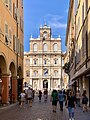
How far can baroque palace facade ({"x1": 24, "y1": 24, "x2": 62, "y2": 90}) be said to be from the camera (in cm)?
13288

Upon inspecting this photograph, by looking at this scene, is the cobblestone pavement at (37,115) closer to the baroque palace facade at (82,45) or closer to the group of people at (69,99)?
the group of people at (69,99)

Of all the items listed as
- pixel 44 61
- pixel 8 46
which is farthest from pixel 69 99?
pixel 44 61

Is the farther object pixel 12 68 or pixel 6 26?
pixel 12 68

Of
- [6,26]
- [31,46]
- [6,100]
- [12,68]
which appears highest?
[31,46]

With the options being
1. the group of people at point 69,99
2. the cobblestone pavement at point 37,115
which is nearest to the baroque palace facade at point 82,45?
the group of people at point 69,99

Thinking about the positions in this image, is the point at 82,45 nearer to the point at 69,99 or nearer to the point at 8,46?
the point at 8,46

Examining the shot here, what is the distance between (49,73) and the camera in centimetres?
13412

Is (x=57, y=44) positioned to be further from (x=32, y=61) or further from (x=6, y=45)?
(x=6, y=45)

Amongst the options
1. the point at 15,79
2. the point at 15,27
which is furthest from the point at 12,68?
the point at 15,27

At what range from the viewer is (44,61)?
444 ft

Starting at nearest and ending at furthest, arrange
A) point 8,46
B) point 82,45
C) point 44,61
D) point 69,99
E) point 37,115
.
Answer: point 69,99, point 37,115, point 82,45, point 8,46, point 44,61

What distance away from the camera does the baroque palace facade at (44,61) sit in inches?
5231

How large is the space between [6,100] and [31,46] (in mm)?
103873

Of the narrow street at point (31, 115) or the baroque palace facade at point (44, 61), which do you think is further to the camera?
the baroque palace facade at point (44, 61)
